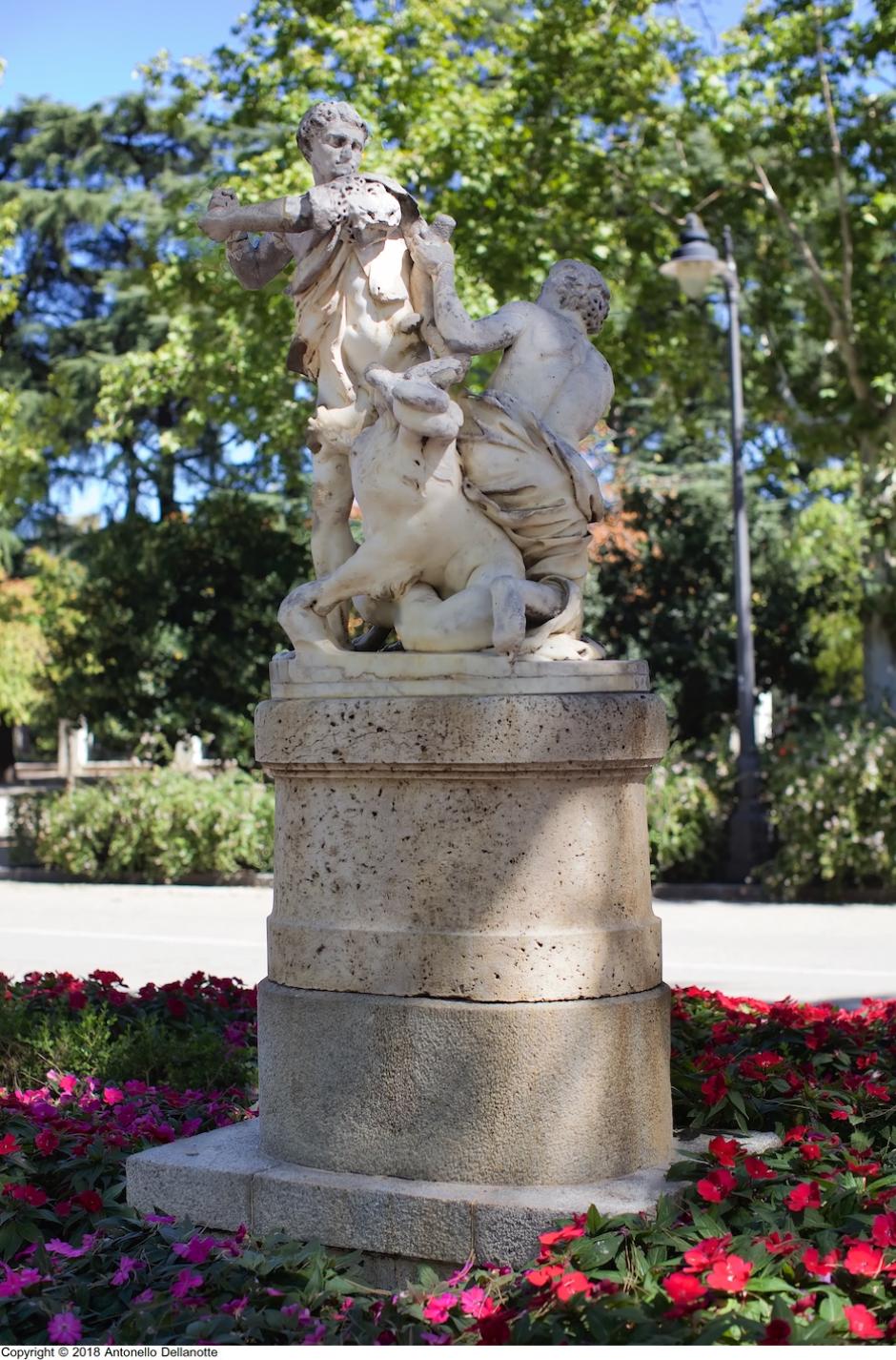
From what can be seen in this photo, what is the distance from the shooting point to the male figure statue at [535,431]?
14.3 ft

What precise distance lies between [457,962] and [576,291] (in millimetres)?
2140

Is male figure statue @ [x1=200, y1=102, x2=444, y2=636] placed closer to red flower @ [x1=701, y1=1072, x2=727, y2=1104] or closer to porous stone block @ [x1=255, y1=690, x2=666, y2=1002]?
porous stone block @ [x1=255, y1=690, x2=666, y2=1002]

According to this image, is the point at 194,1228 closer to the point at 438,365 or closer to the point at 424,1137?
the point at 424,1137

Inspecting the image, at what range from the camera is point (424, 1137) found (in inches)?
155

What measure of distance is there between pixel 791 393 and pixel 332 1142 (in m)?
17.9

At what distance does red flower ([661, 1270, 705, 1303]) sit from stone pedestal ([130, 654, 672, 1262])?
0.67 metres

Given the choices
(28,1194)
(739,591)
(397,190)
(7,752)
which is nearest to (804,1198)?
(28,1194)

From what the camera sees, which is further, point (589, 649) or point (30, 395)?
point (30, 395)

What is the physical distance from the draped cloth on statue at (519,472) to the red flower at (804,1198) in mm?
1912

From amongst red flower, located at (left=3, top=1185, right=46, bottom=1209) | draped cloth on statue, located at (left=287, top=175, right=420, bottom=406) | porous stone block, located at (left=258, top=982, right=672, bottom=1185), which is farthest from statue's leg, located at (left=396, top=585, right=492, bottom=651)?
red flower, located at (left=3, top=1185, right=46, bottom=1209)

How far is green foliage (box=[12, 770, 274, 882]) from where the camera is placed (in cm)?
1572

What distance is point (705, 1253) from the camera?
10.6 feet

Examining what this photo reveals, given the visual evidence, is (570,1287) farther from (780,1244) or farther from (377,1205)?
(377,1205)

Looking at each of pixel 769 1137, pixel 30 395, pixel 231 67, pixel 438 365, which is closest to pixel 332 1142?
pixel 769 1137
